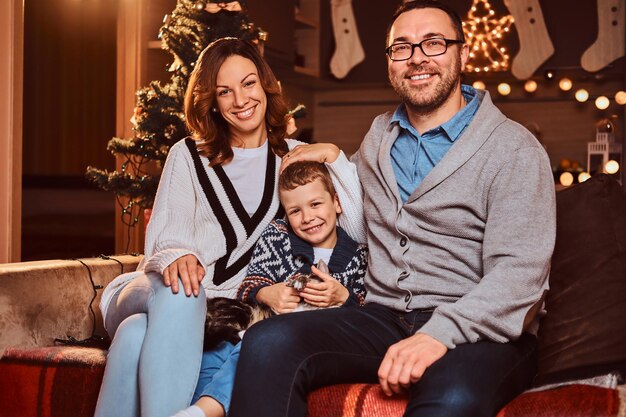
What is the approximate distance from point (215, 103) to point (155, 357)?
2.72 ft

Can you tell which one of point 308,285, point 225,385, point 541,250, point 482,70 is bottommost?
point 225,385

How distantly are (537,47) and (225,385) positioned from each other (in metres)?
3.59

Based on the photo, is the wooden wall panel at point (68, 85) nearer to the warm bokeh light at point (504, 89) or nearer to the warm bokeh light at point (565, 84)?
the warm bokeh light at point (504, 89)

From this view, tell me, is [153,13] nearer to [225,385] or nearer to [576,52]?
[576,52]

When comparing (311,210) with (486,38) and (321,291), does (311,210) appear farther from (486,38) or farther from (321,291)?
(486,38)

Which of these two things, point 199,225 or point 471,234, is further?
point 199,225

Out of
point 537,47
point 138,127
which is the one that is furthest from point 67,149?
point 537,47

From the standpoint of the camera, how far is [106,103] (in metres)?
4.46

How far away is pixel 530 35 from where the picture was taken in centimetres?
483

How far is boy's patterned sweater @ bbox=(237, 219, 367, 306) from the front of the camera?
2141 millimetres

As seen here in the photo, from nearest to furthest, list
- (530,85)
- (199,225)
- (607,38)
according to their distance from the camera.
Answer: (199,225), (607,38), (530,85)

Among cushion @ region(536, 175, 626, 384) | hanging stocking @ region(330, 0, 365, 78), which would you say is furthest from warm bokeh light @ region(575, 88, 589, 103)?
cushion @ region(536, 175, 626, 384)

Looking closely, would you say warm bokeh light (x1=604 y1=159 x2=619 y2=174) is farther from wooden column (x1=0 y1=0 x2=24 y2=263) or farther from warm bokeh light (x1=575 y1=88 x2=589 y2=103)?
wooden column (x1=0 y1=0 x2=24 y2=263)

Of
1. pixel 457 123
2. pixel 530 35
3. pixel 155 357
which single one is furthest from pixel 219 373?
pixel 530 35
